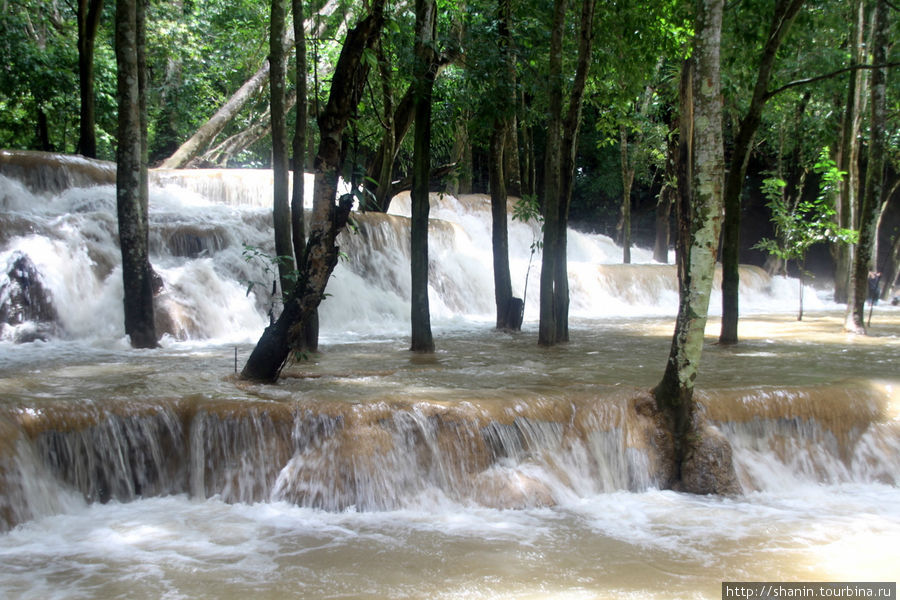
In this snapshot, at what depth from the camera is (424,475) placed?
21.2 ft

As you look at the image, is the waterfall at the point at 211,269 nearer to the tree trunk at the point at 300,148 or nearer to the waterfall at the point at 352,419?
the waterfall at the point at 352,419

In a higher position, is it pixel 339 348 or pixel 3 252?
pixel 3 252

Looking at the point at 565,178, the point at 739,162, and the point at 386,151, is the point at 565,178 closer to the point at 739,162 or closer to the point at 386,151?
the point at 739,162

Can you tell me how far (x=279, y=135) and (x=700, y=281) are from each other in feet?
19.5

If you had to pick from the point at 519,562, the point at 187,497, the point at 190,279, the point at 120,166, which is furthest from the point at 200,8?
the point at 519,562

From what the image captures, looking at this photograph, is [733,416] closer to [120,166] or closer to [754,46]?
[754,46]

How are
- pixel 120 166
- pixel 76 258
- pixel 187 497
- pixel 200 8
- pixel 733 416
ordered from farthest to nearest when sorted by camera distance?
pixel 200 8, pixel 76 258, pixel 120 166, pixel 733 416, pixel 187 497

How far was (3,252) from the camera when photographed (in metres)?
11.6

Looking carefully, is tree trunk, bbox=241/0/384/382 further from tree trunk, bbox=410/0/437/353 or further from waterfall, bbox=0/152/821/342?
tree trunk, bbox=410/0/437/353

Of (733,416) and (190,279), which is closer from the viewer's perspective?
(733,416)

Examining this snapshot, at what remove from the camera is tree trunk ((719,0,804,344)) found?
988cm

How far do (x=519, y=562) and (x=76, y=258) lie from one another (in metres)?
9.75

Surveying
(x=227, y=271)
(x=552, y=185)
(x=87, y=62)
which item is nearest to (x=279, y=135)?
(x=552, y=185)

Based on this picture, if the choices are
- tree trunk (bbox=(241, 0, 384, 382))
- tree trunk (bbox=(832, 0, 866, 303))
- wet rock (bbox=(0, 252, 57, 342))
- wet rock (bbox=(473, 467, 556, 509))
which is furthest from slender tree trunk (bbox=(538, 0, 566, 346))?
wet rock (bbox=(0, 252, 57, 342))
